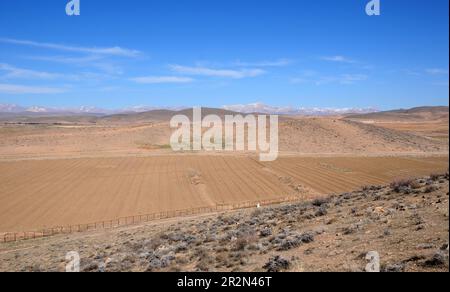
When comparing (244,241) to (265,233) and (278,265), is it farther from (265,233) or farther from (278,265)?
(278,265)

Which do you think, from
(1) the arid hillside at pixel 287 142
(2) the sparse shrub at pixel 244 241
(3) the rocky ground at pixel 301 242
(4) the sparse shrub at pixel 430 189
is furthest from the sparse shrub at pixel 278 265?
(1) the arid hillside at pixel 287 142

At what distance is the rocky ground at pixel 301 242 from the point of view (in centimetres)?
1068

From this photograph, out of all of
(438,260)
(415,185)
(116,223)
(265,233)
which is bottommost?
(116,223)

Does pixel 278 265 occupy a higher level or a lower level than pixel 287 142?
lower

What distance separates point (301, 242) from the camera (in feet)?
42.8

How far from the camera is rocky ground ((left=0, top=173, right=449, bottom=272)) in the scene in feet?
35.0

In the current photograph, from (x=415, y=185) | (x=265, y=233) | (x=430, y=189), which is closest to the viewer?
(x=265, y=233)

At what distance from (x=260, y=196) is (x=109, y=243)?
1849cm

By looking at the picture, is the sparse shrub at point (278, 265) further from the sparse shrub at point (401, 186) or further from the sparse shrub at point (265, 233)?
the sparse shrub at point (401, 186)

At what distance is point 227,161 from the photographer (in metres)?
58.1

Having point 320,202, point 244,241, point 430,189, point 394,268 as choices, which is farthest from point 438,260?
point 320,202

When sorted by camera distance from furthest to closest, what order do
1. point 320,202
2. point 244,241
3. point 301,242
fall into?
point 320,202, point 244,241, point 301,242
